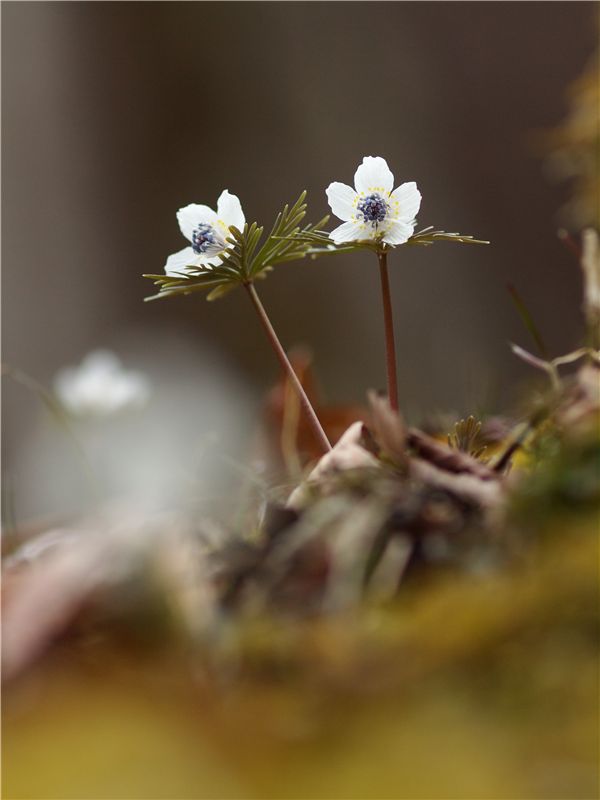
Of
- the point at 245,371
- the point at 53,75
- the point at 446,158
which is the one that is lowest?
the point at 245,371

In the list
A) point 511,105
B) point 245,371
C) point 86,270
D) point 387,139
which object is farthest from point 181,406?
point 511,105

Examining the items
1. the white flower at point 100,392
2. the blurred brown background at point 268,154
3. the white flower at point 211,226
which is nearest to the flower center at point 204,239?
the white flower at point 211,226

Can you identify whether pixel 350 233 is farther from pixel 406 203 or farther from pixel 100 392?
pixel 100 392

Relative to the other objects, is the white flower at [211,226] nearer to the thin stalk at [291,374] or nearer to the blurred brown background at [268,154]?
the thin stalk at [291,374]

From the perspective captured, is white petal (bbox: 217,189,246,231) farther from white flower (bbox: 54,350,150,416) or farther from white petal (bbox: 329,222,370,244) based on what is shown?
white flower (bbox: 54,350,150,416)

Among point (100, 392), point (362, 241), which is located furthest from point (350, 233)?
point (100, 392)

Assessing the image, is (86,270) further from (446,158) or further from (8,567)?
(8,567)
